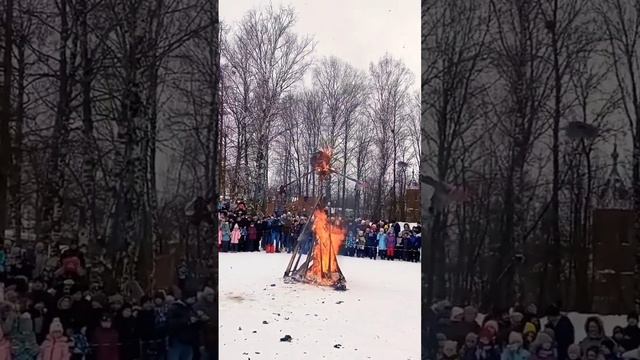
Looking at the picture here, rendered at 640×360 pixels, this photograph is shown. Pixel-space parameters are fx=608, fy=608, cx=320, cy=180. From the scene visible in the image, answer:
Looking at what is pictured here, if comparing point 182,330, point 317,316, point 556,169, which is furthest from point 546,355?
point 317,316

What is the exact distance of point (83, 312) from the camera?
4.66 metres

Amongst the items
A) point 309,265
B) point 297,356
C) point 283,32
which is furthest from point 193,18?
point 283,32

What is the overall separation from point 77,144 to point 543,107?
3574 mm

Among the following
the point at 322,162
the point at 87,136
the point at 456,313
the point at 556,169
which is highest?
the point at 322,162

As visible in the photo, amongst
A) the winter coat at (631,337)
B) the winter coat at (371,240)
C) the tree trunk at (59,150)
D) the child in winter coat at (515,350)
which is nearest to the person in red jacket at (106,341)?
the tree trunk at (59,150)

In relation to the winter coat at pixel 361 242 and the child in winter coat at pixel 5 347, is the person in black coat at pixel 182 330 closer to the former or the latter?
the child in winter coat at pixel 5 347

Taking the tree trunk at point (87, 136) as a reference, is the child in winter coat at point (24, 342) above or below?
below

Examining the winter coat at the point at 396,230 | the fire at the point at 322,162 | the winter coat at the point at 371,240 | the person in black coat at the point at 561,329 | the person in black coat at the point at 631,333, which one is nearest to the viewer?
the person in black coat at the point at 631,333

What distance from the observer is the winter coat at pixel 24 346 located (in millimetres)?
4531

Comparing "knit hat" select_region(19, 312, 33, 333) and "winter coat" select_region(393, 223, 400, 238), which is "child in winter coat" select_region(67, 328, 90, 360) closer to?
"knit hat" select_region(19, 312, 33, 333)

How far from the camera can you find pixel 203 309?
486 cm

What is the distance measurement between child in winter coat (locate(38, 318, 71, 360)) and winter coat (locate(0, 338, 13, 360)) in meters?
0.22

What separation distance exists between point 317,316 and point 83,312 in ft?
18.1

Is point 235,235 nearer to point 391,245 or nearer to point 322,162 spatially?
point 391,245
